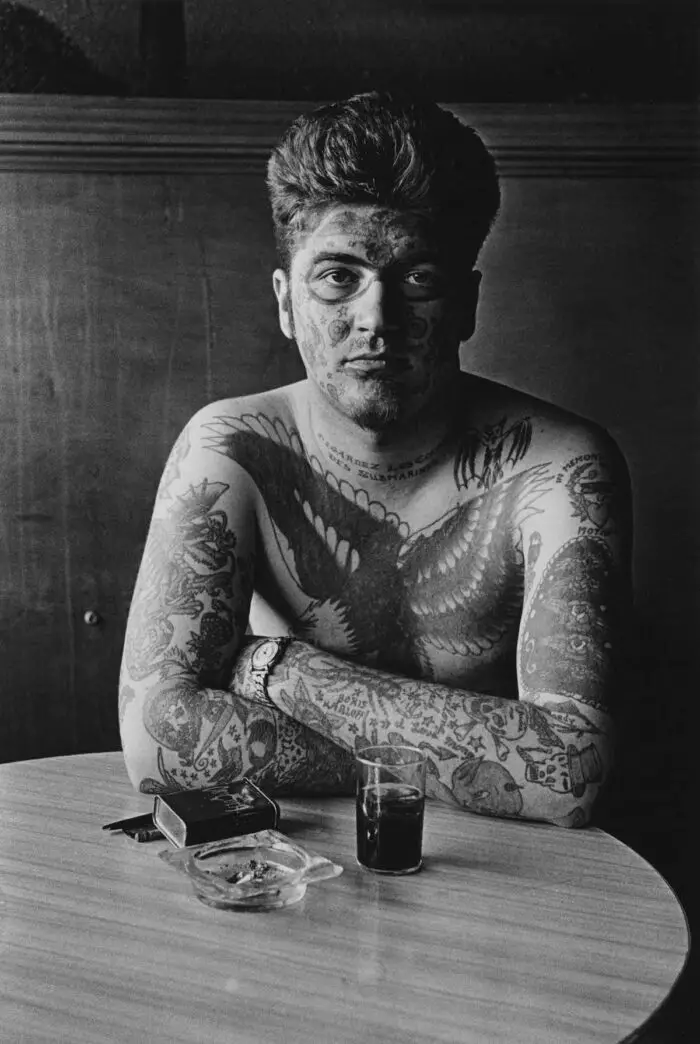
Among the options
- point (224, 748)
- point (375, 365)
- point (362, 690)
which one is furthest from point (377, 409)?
point (224, 748)

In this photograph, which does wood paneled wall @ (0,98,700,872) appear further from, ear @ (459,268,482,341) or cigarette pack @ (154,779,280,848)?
cigarette pack @ (154,779,280,848)

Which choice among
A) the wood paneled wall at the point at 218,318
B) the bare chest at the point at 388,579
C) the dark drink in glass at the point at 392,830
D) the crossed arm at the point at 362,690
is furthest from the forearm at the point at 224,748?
the wood paneled wall at the point at 218,318

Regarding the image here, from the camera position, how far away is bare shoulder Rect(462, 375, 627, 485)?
1.73 m

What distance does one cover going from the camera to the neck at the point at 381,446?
71.6 inches

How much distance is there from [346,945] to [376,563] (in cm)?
86

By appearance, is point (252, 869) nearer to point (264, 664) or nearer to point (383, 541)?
point (264, 664)

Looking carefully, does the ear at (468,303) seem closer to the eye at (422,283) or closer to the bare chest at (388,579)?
the eye at (422,283)

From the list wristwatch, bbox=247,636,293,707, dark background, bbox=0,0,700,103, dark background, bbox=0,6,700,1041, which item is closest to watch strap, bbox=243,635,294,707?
wristwatch, bbox=247,636,293,707

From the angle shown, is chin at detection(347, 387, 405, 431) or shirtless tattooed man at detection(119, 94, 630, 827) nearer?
shirtless tattooed man at detection(119, 94, 630, 827)

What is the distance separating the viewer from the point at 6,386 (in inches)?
93.4

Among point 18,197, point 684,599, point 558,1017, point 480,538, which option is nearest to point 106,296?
point 18,197

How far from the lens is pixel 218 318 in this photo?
93.1 inches

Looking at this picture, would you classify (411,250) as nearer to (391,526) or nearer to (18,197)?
(391,526)

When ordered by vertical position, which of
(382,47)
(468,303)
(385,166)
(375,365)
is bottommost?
(375,365)
